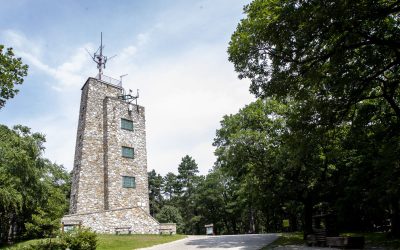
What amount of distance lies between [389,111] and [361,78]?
5446 mm

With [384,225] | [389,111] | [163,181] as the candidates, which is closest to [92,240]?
[389,111]

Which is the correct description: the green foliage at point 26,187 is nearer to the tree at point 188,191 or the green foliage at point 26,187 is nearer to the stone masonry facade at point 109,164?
the stone masonry facade at point 109,164

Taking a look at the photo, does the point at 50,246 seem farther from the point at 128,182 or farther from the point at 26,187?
the point at 128,182

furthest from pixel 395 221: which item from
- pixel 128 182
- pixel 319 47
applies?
pixel 128 182

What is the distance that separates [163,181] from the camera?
6291cm

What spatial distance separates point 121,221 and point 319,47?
19.6 meters

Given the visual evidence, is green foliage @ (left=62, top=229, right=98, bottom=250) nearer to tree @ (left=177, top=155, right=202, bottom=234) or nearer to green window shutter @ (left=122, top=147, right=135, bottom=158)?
green window shutter @ (left=122, top=147, right=135, bottom=158)

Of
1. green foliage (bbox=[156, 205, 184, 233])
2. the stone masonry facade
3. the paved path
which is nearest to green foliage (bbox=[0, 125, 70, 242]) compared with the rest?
the stone masonry facade

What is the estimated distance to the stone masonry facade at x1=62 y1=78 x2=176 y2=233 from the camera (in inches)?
976

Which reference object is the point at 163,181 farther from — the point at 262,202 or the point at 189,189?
the point at 262,202

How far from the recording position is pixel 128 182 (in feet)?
90.4

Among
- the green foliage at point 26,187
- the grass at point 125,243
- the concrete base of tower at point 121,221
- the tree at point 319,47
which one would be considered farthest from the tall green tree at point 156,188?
the tree at point 319,47

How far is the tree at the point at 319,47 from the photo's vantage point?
30.3 ft

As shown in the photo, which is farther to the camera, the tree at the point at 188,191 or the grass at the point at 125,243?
the tree at the point at 188,191
